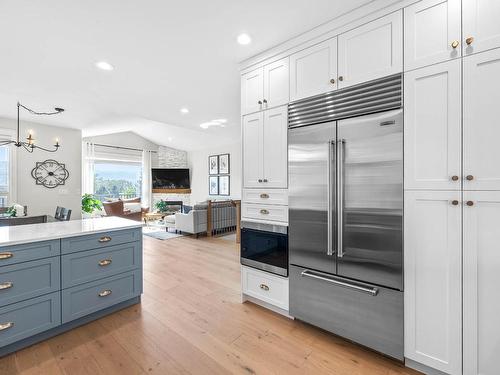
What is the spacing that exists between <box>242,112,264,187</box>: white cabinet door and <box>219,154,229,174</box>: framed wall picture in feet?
20.1

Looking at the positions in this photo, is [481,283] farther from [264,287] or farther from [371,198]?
[264,287]

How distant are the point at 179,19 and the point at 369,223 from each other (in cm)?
221

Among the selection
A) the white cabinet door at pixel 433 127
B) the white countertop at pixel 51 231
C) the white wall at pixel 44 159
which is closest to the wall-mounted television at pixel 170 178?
the white wall at pixel 44 159

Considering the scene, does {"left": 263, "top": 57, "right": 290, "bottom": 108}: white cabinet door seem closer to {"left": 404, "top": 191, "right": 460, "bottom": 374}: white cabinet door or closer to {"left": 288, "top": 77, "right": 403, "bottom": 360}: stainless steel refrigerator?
{"left": 288, "top": 77, "right": 403, "bottom": 360}: stainless steel refrigerator

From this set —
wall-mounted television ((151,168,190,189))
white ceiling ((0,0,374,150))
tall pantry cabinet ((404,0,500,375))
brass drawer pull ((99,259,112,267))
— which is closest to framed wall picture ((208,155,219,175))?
wall-mounted television ((151,168,190,189))

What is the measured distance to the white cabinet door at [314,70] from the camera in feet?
6.68

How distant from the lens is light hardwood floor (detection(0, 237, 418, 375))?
175 cm

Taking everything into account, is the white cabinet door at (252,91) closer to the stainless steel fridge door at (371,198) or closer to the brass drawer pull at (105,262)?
the stainless steel fridge door at (371,198)

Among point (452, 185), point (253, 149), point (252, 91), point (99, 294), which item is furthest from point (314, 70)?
point (99, 294)

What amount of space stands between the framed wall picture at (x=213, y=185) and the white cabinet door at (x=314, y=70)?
7.08 m

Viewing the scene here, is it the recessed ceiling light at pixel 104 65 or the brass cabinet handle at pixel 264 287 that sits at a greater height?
the recessed ceiling light at pixel 104 65

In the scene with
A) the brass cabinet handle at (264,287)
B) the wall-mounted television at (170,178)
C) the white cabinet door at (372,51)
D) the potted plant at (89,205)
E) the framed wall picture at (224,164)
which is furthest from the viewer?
the wall-mounted television at (170,178)

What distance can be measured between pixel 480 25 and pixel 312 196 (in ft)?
4.85

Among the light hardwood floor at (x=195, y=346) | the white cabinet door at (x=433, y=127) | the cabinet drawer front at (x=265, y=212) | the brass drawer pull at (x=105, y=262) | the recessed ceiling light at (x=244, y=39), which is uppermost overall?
the recessed ceiling light at (x=244, y=39)
